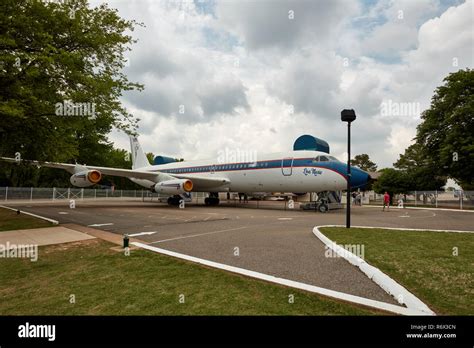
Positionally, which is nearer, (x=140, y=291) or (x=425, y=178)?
(x=140, y=291)

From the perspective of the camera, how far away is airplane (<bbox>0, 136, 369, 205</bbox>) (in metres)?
18.6

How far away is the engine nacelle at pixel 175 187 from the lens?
22.3 meters

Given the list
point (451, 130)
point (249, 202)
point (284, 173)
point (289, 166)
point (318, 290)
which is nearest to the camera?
point (318, 290)

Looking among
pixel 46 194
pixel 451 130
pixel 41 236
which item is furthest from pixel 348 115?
pixel 46 194

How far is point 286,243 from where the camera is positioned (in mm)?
7855

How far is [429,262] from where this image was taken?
5516mm

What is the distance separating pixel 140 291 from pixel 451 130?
125 ft

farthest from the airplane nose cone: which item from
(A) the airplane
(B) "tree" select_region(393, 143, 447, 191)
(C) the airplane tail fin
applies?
(C) the airplane tail fin

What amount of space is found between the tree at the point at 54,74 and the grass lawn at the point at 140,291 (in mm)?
5616

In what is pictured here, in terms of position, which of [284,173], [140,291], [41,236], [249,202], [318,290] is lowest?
[249,202]

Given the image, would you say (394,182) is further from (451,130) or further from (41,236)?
(41,236)

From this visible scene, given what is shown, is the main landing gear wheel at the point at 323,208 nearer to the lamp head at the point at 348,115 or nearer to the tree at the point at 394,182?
the lamp head at the point at 348,115

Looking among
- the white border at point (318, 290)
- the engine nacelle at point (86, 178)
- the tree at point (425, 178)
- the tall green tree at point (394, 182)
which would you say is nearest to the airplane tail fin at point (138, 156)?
the engine nacelle at point (86, 178)
